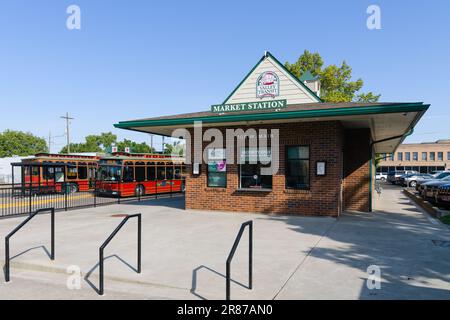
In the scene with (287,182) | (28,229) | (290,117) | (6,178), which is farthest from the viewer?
(6,178)

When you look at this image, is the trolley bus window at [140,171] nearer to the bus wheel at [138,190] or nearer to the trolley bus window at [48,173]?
the bus wheel at [138,190]

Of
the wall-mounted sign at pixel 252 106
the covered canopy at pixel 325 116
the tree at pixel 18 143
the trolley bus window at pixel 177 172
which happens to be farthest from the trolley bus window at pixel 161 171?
the tree at pixel 18 143

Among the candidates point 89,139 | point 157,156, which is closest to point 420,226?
point 157,156

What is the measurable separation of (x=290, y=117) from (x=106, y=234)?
267 inches

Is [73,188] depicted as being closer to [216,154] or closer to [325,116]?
[216,154]

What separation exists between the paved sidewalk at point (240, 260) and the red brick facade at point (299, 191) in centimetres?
97

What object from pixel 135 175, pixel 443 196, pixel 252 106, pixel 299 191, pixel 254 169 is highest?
pixel 252 106

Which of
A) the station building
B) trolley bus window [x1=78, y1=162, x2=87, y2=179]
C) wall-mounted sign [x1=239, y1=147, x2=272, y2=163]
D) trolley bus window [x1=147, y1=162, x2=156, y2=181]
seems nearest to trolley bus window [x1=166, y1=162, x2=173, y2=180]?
trolley bus window [x1=147, y1=162, x2=156, y2=181]

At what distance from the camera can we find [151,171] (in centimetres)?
2397

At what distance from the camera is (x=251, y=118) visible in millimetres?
11641

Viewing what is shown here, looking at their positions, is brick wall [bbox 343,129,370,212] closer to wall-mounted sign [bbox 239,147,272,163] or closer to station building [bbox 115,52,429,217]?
station building [bbox 115,52,429,217]

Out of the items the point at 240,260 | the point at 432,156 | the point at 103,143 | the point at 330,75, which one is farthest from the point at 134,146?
the point at 240,260

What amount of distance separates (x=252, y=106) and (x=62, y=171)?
17.9m
